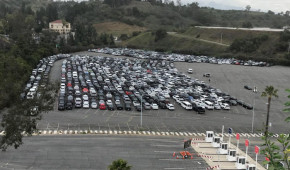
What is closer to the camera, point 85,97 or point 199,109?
point 199,109

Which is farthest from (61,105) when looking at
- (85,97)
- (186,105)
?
(186,105)

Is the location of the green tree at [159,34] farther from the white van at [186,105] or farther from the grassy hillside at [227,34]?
the white van at [186,105]

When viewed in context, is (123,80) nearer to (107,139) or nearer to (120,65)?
(120,65)

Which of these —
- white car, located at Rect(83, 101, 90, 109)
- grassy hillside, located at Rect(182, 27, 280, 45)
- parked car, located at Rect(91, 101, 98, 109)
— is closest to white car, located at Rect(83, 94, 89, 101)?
white car, located at Rect(83, 101, 90, 109)

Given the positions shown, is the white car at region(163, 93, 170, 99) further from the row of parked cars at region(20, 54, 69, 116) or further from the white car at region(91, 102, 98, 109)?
the row of parked cars at region(20, 54, 69, 116)

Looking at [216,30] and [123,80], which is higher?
[216,30]

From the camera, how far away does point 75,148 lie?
43.8 metres

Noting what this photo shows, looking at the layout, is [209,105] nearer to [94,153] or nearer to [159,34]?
[94,153]

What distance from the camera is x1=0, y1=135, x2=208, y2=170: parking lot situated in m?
38.8

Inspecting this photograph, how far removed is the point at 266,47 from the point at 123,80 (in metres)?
92.1

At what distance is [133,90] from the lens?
79.1 m

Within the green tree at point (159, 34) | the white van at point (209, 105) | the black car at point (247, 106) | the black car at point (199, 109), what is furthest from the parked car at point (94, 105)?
the green tree at point (159, 34)

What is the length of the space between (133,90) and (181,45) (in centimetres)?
11095

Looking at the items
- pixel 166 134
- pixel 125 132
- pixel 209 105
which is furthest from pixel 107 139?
pixel 209 105
